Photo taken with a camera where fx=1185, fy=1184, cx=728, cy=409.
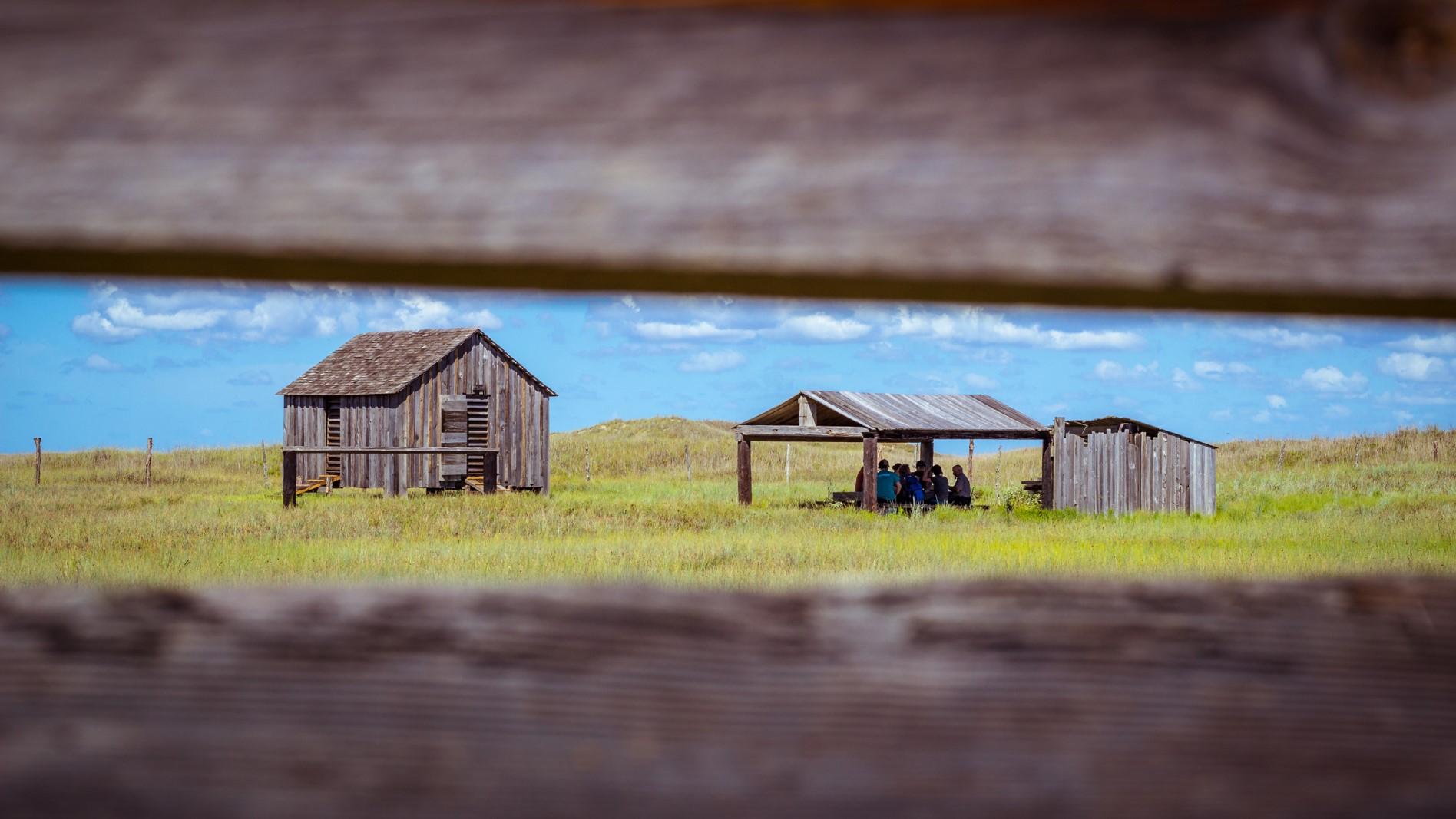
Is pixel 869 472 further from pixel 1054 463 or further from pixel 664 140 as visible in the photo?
pixel 664 140

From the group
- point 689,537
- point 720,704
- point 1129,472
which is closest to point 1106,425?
point 1129,472

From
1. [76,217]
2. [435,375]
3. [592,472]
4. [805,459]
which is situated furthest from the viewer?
[805,459]

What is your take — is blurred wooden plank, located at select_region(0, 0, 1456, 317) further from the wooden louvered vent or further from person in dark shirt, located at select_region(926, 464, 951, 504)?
the wooden louvered vent

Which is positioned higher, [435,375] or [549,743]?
[435,375]

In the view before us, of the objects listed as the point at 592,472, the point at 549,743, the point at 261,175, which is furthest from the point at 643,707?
the point at 592,472

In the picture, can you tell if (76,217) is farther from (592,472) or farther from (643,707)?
(592,472)

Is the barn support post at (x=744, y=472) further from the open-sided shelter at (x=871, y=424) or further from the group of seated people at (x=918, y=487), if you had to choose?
the group of seated people at (x=918, y=487)

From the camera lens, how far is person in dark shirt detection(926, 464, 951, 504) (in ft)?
91.0

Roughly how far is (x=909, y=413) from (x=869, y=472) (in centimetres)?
325

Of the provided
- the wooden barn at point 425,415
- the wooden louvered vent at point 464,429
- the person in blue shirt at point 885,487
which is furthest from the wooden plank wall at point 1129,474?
the wooden louvered vent at point 464,429

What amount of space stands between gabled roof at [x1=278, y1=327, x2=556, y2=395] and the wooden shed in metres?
17.2

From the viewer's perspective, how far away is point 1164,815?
1.02 meters

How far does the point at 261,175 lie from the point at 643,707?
556 mm

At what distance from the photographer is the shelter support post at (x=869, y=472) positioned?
2616cm
